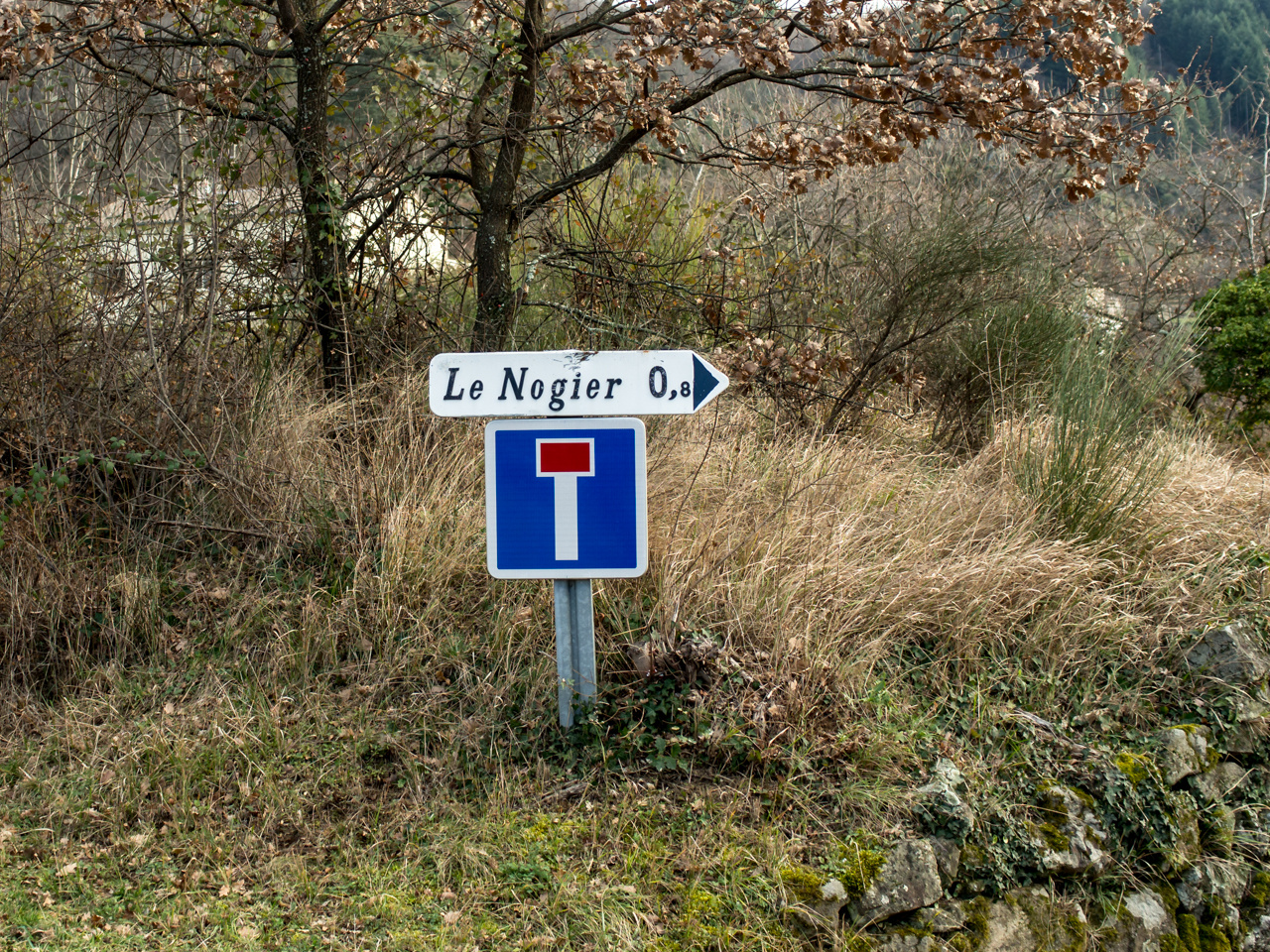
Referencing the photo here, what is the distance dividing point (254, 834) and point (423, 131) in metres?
4.10

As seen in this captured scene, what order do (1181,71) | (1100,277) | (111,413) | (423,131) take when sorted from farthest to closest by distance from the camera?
1. (1100,277)
2. (1181,71)
3. (423,131)
4. (111,413)

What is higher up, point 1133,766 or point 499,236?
point 499,236

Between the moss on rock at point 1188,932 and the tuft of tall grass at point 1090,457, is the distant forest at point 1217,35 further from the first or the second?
the moss on rock at point 1188,932

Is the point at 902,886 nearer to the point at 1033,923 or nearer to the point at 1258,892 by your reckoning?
the point at 1033,923

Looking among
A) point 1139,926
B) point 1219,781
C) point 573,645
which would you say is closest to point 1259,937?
point 1219,781

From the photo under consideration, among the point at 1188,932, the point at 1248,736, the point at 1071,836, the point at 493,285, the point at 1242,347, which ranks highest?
the point at 493,285

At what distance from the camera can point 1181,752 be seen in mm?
4223

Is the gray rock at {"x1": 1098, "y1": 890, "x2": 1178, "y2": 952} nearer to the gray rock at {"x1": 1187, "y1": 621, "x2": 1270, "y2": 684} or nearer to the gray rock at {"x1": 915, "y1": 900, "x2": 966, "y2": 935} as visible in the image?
the gray rock at {"x1": 915, "y1": 900, "x2": 966, "y2": 935}

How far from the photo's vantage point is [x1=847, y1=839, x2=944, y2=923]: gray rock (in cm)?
325

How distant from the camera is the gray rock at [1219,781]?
13.9 ft

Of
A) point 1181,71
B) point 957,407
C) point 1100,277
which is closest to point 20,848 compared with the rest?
point 957,407

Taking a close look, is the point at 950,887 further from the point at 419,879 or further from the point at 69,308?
the point at 69,308

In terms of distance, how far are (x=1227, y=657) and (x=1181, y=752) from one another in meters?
0.62

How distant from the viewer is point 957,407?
7344 millimetres
